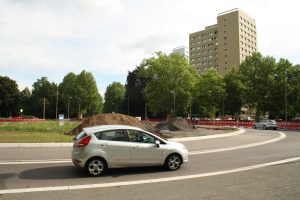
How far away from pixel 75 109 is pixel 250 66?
171 feet

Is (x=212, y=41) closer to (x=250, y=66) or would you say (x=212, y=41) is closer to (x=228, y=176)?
(x=250, y=66)

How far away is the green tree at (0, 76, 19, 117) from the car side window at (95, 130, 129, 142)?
92926 millimetres

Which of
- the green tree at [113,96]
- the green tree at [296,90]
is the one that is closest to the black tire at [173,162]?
the green tree at [296,90]

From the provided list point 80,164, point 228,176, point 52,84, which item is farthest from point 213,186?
point 52,84

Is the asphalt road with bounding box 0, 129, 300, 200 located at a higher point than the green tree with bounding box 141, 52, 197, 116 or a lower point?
lower

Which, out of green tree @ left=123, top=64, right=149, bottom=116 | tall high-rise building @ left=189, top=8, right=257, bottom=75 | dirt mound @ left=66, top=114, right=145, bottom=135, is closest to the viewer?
dirt mound @ left=66, top=114, right=145, bottom=135

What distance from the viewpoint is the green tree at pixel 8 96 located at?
314 feet

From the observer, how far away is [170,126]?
37938 mm

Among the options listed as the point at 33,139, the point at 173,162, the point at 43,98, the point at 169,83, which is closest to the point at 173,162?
the point at 173,162

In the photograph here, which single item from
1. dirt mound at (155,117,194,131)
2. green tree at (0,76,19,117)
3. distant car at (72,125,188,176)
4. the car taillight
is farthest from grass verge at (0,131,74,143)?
green tree at (0,76,19,117)

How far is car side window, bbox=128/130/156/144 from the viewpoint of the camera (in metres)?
11.0

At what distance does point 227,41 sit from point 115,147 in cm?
12189

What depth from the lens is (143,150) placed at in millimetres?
10945

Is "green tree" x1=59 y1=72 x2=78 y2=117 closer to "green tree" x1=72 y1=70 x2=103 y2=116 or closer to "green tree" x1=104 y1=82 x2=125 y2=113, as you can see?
"green tree" x1=72 y1=70 x2=103 y2=116
